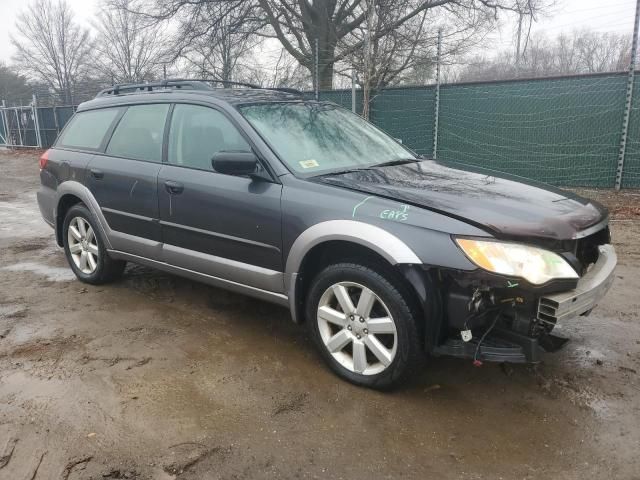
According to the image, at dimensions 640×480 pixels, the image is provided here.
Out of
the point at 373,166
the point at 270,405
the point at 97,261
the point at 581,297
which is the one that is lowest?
the point at 270,405

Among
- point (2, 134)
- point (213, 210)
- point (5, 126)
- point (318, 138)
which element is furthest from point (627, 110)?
point (2, 134)

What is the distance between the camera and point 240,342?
147 inches

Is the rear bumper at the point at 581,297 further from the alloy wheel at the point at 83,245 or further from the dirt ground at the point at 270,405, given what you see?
the alloy wheel at the point at 83,245

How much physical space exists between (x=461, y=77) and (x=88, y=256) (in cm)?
995

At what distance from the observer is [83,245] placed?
496 centimetres

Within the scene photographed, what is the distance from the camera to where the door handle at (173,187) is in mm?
3843

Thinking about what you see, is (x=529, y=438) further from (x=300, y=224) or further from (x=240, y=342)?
(x=240, y=342)

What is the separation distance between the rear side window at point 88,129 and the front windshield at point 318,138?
1.72m

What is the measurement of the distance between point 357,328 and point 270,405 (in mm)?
648

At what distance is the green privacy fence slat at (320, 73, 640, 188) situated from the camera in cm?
906

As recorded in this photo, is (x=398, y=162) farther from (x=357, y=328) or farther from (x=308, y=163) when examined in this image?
(x=357, y=328)

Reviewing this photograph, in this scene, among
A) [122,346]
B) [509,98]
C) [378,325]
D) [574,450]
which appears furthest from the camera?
[509,98]

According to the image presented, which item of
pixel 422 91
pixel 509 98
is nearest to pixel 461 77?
pixel 422 91

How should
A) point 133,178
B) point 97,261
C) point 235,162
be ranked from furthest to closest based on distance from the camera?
point 97,261
point 133,178
point 235,162
